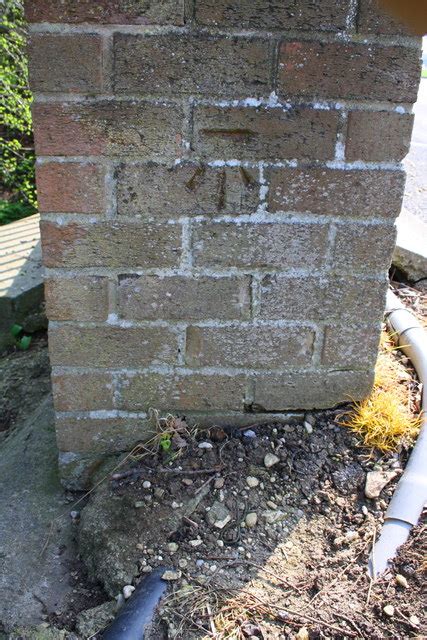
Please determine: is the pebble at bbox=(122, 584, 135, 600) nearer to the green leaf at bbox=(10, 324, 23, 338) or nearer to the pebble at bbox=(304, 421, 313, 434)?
the pebble at bbox=(304, 421, 313, 434)

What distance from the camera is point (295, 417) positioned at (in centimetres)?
212

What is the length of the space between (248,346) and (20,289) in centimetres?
198

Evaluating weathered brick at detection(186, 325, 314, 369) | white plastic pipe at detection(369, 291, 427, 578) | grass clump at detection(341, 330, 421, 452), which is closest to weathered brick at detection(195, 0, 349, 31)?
weathered brick at detection(186, 325, 314, 369)

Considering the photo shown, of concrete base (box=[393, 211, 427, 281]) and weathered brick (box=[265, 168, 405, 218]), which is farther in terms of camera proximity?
concrete base (box=[393, 211, 427, 281])

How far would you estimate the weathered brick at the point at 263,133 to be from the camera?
169 cm

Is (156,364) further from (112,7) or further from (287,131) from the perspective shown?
(112,7)

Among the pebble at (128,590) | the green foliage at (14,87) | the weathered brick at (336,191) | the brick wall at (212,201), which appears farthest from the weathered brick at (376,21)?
the green foliage at (14,87)

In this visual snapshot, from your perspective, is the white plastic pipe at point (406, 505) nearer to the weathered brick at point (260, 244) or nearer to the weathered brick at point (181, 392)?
the weathered brick at point (181, 392)

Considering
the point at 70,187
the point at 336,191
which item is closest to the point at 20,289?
the point at 70,187

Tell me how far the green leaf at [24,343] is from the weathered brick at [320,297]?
1945mm

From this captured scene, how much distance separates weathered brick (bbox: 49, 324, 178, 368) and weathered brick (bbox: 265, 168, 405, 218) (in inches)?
20.6

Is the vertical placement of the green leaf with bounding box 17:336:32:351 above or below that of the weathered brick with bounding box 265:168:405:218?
below

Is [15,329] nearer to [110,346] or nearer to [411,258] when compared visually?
[110,346]

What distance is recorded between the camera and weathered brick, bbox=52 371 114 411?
198 centimetres
